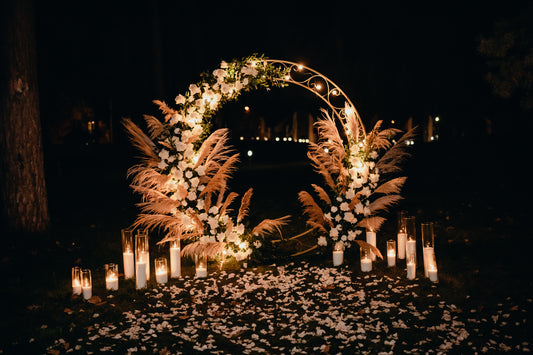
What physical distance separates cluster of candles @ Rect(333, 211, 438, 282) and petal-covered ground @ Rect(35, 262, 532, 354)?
25 cm

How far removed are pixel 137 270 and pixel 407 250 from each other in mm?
3717

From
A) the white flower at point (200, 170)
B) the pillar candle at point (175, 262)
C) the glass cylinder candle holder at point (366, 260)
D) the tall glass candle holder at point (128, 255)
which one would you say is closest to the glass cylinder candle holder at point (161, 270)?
the pillar candle at point (175, 262)

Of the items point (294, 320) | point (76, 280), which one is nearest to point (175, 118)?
point (76, 280)

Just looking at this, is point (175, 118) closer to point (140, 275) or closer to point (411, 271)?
point (140, 275)

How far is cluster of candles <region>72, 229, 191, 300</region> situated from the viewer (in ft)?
20.8

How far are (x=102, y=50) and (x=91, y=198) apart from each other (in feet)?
57.5

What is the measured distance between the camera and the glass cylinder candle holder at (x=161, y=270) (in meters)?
6.89

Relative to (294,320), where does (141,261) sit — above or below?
above

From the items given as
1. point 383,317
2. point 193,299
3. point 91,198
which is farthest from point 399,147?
point 91,198

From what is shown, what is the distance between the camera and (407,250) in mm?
7129

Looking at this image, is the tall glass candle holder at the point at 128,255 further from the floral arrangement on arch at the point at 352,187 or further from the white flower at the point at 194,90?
the floral arrangement on arch at the point at 352,187

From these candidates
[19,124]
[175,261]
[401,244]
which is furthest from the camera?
[19,124]

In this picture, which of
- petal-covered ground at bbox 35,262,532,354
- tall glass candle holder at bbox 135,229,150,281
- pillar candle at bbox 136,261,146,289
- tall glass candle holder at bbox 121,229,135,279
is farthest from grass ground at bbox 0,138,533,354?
tall glass candle holder at bbox 135,229,150,281

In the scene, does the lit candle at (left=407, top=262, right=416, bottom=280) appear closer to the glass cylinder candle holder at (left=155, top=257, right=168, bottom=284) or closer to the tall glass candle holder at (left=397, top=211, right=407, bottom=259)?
the tall glass candle holder at (left=397, top=211, right=407, bottom=259)
